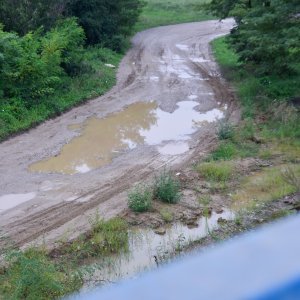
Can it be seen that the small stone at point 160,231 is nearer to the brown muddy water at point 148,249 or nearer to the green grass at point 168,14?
the brown muddy water at point 148,249

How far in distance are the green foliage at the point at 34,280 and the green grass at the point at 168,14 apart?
28.4 metres

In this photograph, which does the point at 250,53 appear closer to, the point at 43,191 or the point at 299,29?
the point at 299,29

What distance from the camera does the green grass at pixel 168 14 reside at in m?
38.1

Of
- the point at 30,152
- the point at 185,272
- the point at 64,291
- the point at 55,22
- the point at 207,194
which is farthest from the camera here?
the point at 55,22

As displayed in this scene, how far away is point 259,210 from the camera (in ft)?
34.1

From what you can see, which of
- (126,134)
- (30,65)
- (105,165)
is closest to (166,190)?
(105,165)

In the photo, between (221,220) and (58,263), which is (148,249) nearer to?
(58,263)

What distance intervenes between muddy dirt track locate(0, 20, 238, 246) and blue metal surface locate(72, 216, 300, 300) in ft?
27.1

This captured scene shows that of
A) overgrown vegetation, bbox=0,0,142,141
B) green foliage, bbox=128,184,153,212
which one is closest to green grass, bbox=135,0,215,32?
overgrown vegetation, bbox=0,0,142,141

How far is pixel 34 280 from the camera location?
7.28 metres

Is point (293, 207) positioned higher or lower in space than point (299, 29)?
lower

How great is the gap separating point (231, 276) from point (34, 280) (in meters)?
6.36

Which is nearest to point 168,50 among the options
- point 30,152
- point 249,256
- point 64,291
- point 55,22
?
point 55,22

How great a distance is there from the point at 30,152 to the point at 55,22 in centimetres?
900
